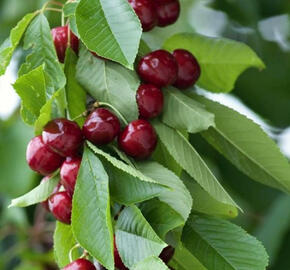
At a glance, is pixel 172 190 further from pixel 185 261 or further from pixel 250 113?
pixel 250 113

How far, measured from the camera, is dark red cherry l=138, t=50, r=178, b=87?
113 centimetres

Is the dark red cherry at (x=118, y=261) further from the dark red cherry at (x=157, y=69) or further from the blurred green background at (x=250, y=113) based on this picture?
the blurred green background at (x=250, y=113)

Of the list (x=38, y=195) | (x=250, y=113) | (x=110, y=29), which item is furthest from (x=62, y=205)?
(x=250, y=113)

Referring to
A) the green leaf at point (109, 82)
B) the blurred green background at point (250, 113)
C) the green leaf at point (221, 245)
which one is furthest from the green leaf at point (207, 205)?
the blurred green background at point (250, 113)

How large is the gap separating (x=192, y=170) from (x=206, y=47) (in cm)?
32

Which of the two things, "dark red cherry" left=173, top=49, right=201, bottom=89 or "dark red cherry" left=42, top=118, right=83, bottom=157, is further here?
"dark red cherry" left=173, top=49, right=201, bottom=89

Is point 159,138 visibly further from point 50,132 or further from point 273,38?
point 273,38

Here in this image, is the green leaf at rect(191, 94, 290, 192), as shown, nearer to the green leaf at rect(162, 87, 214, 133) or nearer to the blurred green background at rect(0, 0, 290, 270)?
the green leaf at rect(162, 87, 214, 133)

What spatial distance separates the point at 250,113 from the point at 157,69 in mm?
1264

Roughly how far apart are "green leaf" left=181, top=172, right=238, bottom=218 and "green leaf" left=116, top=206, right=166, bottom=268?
0.13 metres

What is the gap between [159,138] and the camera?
3.70ft

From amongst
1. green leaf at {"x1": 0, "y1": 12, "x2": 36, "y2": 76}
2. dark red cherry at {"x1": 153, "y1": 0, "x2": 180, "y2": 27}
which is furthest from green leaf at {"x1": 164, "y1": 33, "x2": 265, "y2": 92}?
green leaf at {"x1": 0, "y1": 12, "x2": 36, "y2": 76}

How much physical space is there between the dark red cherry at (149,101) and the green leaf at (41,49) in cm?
Result: 12

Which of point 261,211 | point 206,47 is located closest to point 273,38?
point 261,211
